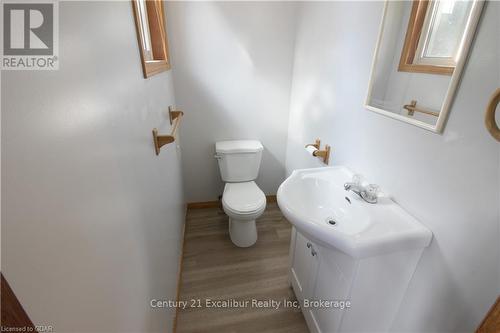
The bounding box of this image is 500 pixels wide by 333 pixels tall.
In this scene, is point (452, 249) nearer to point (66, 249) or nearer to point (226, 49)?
point (66, 249)

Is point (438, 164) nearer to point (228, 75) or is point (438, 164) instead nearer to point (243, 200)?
point (243, 200)

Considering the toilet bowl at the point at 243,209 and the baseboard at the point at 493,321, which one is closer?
the baseboard at the point at 493,321

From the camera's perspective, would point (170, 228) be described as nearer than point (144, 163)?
No

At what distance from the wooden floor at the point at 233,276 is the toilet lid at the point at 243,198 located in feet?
1.42

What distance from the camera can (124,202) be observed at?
0.74 metres

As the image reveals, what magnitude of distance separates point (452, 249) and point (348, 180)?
1.76ft

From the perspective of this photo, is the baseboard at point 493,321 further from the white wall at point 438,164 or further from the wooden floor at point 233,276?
the wooden floor at point 233,276

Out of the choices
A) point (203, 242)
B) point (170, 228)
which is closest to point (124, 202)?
point (170, 228)

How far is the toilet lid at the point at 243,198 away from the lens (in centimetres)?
183

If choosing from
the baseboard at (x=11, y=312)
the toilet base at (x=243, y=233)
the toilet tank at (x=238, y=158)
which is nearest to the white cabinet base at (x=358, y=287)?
the toilet base at (x=243, y=233)

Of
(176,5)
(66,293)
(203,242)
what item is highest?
(176,5)

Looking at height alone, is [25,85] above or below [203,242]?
above

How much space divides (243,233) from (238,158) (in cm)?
68

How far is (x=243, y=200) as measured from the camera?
1921mm
